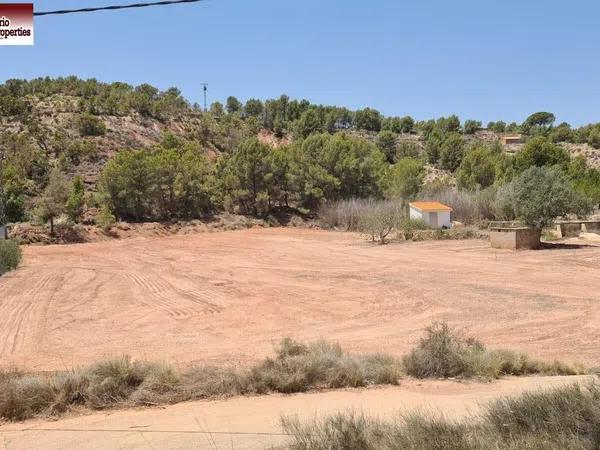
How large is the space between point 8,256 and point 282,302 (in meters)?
15.9

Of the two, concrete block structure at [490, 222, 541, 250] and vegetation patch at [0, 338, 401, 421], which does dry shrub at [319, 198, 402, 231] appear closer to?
concrete block structure at [490, 222, 541, 250]

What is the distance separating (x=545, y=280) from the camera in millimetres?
23922

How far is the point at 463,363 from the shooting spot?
10438 mm

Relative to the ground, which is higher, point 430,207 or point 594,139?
point 594,139

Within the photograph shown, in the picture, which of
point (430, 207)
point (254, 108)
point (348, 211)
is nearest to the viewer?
point (430, 207)

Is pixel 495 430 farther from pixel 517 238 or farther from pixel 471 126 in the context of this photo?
pixel 471 126

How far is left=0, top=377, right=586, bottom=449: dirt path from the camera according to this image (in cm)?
691

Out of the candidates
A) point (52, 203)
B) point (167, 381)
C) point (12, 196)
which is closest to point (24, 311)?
point (167, 381)

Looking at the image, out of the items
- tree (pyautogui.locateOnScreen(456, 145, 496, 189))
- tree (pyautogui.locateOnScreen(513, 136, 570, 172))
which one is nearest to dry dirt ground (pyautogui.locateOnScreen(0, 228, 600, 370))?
tree (pyautogui.locateOnScreen(513, 136, 570, 172))

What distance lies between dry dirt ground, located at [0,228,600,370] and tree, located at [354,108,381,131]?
101 meters

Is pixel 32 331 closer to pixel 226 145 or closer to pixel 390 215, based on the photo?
pixel 390 215

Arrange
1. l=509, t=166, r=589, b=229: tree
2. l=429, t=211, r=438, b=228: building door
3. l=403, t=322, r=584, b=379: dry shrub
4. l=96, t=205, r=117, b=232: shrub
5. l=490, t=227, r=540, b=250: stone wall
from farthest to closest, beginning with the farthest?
l=96, t=205, r=117, b=232: shrub
l=429, t=211, r=438, b=228: building door
l=490, t=227, r=540, b=250: stone wall
l=509, t=166, r=589, b=229: tree
l=403, t=322, r=584, b=379: dry shrub

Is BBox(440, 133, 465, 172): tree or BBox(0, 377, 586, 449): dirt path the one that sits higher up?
BBox(440, 133, 465, 172): tree

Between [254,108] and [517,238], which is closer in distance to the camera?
[517,238]
